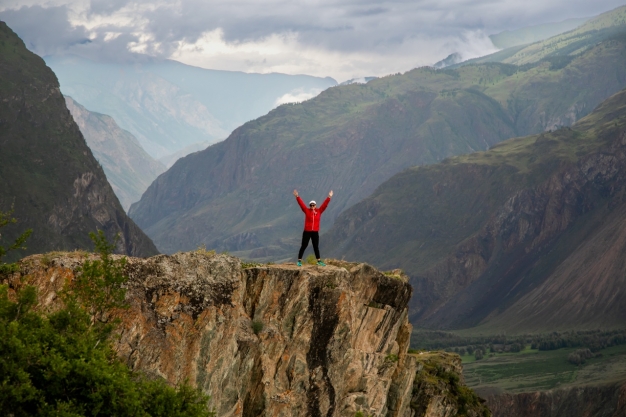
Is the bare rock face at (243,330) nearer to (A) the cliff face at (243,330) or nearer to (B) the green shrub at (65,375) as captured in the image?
(A) the cliff face at (243,330)

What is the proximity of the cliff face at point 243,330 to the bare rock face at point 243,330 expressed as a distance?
0.04 metres

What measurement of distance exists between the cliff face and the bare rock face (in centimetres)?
4

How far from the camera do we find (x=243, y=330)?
39.6 metres

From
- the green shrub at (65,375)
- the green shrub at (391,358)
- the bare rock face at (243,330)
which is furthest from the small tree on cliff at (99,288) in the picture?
the green shrub at (391,358)

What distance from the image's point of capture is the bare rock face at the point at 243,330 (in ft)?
119

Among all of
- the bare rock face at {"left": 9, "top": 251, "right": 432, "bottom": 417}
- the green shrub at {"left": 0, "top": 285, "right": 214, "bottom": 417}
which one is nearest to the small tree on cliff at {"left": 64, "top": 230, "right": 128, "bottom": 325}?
the bare rock face at {"left": 9, "top": 251, "right": 432, "bottom": 417}

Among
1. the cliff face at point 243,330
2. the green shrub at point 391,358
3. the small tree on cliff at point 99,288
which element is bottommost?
the green shrub at point 391,358

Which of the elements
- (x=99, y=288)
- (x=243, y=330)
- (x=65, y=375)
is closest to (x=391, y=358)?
(x=243, y=330)

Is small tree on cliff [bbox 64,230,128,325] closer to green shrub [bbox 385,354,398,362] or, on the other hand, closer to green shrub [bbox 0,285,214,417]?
green shrub [bbox 0,285,214,417]

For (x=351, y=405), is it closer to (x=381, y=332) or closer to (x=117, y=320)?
(x=381, y=332)

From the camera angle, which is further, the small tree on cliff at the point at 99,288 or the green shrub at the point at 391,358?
the green shrub at the point at 391,358

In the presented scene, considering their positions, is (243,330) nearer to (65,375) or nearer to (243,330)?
(243,330)

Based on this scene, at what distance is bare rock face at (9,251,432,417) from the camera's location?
36.2 meters

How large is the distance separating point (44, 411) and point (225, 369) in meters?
10.6
